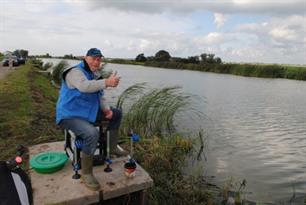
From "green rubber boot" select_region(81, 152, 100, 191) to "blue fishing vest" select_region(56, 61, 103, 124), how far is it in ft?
1.57

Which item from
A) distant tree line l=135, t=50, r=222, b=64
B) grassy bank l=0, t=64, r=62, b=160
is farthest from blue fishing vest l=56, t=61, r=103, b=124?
distant tree line l=135, t=50, r=222, b=64

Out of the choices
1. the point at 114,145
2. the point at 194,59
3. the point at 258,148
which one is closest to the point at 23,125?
the point at 114,145

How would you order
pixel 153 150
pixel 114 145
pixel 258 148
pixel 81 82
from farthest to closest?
pixel 258 148
pixel 153 150
pixel 114 145
pixel 81 82

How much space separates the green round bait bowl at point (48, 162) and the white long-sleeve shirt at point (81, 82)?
1054 mm

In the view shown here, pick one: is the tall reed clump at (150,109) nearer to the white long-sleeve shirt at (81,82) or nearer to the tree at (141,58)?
the white long-sleeve shirt at (81,82)

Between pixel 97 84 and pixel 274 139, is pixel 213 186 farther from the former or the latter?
pixel 274 139

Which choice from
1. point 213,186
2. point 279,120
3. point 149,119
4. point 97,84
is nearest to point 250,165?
point 213,186

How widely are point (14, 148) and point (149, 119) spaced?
12.2 feet

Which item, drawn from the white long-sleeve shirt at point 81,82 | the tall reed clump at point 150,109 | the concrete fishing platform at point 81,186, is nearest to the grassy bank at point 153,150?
the tall reed clump at point 150,109

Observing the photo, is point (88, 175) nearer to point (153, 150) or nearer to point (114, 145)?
point (114, 145)

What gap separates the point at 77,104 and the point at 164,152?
2.84m

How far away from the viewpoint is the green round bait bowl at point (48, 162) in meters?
4.03

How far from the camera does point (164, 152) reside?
629cm

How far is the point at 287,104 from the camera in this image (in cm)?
1822
